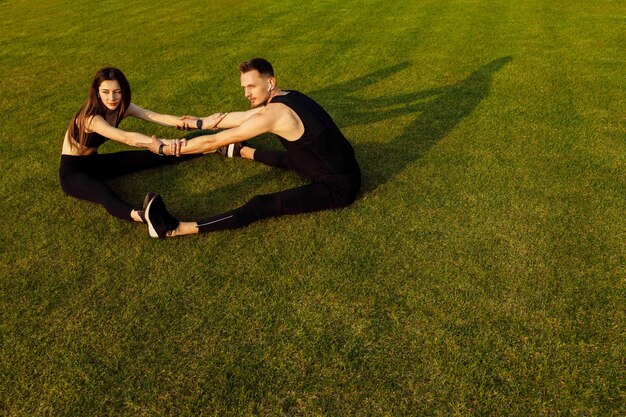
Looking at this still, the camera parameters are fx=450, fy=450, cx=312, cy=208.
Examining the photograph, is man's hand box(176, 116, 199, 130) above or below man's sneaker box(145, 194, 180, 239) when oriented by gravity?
above

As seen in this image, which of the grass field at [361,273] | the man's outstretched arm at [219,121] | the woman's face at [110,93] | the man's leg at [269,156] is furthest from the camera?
the man's outstretched arm at [219,121]

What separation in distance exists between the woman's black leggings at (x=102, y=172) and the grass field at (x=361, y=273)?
0.19m

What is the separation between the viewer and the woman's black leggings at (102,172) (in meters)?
4.59

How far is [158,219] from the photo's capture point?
13.7 feet

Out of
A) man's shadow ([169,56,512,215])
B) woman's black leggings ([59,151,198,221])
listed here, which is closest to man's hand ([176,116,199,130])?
woman's black leggings ([59,151,198,221])

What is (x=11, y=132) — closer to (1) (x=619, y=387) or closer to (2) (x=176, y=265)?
(2) (x=176, y=265)

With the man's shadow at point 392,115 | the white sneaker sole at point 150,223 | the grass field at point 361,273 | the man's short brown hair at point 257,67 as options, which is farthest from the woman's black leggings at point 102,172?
the man's short brown hair at point 257,67

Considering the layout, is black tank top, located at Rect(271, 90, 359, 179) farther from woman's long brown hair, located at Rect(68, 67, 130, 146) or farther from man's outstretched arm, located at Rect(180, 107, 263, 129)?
woman's long brown hair, located at Rect(68, 67, 130, 146)

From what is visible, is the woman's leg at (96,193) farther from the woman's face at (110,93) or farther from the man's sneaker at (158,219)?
the woman's face at (110,93)

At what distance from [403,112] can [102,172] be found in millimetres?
4497

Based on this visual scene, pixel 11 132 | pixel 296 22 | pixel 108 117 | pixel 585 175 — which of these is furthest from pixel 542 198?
pixel 296 22

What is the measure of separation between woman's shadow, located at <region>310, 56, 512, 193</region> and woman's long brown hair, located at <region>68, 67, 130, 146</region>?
287 centimetres

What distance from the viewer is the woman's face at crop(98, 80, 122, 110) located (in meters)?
4.83

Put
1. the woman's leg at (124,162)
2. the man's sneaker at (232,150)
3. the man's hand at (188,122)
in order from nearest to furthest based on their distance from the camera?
the woman's leg at (124,162) < the man's hand at (188,122) < the man's sneaker at (232,150)
